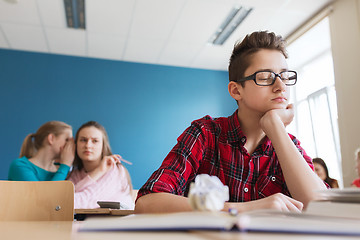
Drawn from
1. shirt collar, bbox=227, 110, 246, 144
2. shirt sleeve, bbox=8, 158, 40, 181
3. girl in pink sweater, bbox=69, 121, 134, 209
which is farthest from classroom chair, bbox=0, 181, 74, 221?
shirt sleeve, bbox=8, 158, 40, 181

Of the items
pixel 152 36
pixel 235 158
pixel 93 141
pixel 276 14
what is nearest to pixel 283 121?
pixel 235 158

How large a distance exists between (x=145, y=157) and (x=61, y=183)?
352cm

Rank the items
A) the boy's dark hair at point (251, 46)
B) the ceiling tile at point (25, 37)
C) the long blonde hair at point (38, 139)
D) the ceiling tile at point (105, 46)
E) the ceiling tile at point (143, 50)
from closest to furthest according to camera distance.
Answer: the boy's dark hair at point (251, 46) < the long blonde hair at point (38, 139) < the ceiling tile at point (25, 37) < the ceiling tile at point (105, 46) < the ceiling tile at point (143, 50)

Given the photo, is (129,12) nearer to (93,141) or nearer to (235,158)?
(93,141)

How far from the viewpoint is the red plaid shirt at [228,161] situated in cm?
111

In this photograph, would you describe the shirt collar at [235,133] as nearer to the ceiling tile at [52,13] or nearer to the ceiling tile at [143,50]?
the ceiling tile at [52,13]

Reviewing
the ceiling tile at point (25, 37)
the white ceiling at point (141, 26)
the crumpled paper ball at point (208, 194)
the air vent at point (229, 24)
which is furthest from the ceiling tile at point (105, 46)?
the crumpled paper ball at point (208, 194)

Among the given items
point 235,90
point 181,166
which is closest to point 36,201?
point 181,166

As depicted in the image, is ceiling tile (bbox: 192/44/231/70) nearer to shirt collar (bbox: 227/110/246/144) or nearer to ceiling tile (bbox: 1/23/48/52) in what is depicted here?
ceiling tile (bbox: 1/23/48/52)

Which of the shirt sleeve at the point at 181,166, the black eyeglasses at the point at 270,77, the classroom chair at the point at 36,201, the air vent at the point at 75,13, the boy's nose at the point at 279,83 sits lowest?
the classroom chair at the point at 36,201

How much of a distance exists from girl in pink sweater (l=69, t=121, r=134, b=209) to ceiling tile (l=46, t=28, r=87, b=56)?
1812 millimetres

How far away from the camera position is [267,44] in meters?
1.32

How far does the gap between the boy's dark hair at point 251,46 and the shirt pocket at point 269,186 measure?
389mm

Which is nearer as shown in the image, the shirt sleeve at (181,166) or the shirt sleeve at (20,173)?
the shirt sleeve at (181,166)
